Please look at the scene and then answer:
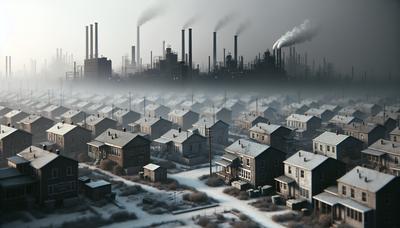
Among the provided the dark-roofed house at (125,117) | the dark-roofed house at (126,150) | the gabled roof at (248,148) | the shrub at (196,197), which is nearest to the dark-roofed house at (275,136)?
the gabled roof at (248,148)

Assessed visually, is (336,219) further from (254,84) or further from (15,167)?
(254,84)

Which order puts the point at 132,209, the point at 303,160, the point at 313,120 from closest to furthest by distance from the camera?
the point at 132,209 → the point at 303,160 → the point at 313,120

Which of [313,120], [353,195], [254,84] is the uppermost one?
[254,84]

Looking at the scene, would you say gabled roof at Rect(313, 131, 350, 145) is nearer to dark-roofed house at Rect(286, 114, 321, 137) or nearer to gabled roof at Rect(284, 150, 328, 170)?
gabled roof at Rect(284, 150, 328, 170)

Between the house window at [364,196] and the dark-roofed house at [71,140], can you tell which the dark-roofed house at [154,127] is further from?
the house window at [364,196]

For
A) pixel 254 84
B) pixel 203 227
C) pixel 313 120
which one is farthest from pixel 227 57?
pixel 203 227

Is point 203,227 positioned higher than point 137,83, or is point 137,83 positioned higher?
point 137,83

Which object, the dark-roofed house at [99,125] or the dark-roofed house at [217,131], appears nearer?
the dark-roofed house at [217,131]

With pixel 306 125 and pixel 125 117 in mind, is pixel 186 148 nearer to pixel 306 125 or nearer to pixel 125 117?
pixel 306 125
